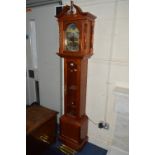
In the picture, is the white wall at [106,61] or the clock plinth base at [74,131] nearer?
the white wall at [106,61]

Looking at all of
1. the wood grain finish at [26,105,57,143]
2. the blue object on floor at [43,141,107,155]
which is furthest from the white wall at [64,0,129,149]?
the wood grain finish at [26,105,57,143]

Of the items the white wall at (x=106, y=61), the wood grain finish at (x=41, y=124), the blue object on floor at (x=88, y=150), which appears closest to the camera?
the white wall at (x=106, y=61)

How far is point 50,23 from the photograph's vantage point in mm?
2137

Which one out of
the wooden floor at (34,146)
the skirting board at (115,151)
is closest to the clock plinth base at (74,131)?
the wooden floor at (34,146)

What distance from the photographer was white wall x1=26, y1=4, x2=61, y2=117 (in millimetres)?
2135

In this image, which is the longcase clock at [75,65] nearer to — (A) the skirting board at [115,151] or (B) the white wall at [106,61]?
(B) the white wall at [106,61]

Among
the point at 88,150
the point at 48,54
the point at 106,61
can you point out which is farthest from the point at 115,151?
the point at 48,54

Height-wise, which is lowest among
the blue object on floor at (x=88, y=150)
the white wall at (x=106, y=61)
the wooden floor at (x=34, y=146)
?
the blue object on floor at (x=88, y=150)

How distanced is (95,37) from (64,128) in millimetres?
1310

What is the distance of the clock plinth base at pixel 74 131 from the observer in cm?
192

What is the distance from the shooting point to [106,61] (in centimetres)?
179

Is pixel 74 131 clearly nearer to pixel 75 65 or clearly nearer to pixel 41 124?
pixel 41 124

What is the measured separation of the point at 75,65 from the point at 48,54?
692 millimetres
